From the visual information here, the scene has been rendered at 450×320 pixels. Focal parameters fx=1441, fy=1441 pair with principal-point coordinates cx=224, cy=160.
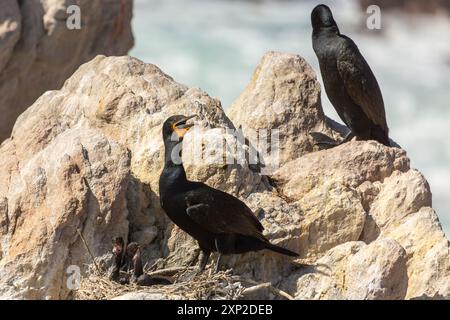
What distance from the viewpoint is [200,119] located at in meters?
14.1

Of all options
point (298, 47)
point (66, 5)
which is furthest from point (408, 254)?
point (298, 47)

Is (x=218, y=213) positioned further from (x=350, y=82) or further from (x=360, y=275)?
(x=350, y=82)

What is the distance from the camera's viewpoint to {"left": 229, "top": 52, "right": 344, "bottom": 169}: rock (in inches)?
597

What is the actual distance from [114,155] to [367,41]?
123 ft

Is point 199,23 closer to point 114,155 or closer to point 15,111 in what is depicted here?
point 15,111

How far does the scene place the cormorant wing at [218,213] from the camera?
42.4 ft

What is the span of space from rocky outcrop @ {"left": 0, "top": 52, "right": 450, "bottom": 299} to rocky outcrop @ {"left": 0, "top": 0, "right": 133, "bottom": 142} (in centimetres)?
816

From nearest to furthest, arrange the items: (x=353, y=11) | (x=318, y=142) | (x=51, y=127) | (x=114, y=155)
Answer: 1. (x=114, y=155)
2. (x=51, y=127)
3. (x=318, y=142)
4. (x=353, y=11)

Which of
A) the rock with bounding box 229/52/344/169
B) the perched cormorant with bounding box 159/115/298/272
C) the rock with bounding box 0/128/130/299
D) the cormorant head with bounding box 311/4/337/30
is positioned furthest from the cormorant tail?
the cormorant head with bounding box 311/4/337/30

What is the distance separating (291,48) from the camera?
49.6m

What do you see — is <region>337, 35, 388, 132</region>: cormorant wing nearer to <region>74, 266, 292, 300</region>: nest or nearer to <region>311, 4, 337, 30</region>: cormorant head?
<region>311, 4, 337, 30</region>: cormorant head

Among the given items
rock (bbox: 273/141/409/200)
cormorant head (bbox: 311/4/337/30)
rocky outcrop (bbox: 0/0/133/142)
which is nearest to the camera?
rock (bbox: 273/141/409/200)

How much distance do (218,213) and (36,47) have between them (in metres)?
11.0

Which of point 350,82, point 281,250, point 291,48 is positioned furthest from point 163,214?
point 291,48
